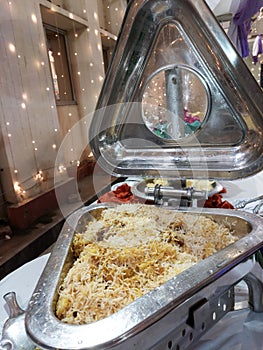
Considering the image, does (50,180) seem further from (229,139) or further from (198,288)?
(198,288)

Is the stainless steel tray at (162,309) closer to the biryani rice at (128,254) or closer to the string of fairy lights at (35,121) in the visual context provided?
the biryani rice at (128,254)

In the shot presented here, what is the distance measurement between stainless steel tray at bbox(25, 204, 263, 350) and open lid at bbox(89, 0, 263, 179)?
278 millimetres

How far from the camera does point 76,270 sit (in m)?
0.47

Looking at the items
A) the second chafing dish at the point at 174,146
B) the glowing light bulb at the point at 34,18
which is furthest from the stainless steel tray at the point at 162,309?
the glowing light bulb at the point at 34,18

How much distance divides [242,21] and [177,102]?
1.02m

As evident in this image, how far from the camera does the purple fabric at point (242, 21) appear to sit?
1.35 m

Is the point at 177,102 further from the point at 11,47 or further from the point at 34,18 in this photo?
the point at 34,18

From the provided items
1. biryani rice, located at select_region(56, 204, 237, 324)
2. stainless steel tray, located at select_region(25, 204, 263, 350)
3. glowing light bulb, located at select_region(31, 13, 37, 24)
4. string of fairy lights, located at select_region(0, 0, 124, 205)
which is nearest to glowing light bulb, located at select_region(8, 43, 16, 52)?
string of fairy lights, located at select_region(0, 0, 124, 205)

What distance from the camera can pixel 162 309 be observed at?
1.09 feet

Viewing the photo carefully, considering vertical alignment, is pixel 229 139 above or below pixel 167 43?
below

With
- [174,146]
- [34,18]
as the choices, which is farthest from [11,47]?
[174,146]

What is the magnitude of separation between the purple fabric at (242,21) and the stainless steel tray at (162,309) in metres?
1.15

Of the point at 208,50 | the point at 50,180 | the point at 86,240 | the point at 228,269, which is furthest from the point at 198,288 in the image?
the point at 50,180

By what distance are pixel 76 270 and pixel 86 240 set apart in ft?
0.36
